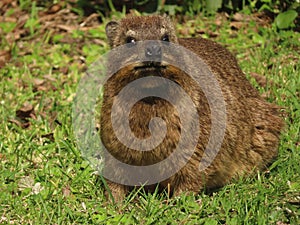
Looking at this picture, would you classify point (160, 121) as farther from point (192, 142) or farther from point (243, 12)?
point (243, 12)

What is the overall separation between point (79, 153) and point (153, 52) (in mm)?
1585

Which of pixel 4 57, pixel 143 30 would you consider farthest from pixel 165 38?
pixel 4 57

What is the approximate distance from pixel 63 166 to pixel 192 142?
120cm

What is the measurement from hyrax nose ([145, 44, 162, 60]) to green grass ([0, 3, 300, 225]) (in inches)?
42.0

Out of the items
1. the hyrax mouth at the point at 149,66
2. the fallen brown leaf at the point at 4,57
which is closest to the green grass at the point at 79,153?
the fallen brown leaf at the point at 4,57

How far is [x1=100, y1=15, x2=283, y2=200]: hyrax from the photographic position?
4.25 m

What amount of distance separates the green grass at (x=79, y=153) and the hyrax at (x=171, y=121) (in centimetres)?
15

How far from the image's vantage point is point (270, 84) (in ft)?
19.5

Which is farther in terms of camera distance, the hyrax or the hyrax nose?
the hyrax

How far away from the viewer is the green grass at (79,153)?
434 centimetres

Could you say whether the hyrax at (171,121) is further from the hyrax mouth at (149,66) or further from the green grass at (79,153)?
the green grass at (79,153)

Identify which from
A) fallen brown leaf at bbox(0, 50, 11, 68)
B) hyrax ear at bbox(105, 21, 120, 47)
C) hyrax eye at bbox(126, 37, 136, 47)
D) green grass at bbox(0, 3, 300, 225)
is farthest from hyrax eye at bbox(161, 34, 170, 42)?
fallen brown leaf at bbox(0, 50, 11, 68)

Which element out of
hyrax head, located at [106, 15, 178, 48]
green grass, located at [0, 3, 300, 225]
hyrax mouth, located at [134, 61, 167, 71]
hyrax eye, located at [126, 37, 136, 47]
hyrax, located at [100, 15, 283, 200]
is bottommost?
green grass, located at [0, 3, 300, 225]

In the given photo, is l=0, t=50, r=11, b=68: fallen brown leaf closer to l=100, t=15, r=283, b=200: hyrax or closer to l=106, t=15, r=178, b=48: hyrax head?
l=100, t=15, r=283, b=200: hyrax
